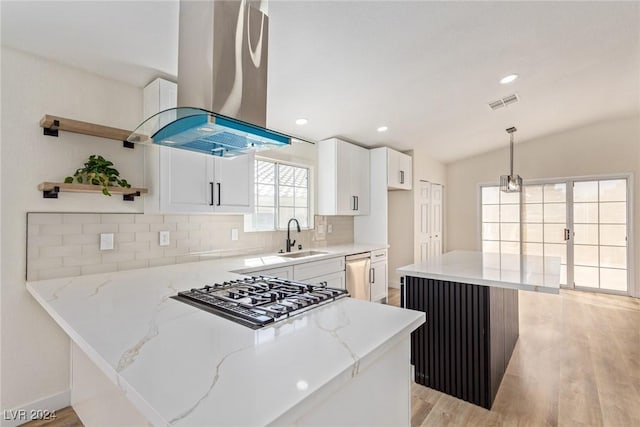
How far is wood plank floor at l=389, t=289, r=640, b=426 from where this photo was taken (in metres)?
2.03

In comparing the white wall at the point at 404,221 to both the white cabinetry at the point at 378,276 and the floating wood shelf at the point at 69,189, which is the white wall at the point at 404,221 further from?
the floating wood shelf at the point at 69,189

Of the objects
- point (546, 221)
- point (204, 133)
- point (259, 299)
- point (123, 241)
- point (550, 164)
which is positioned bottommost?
point (259, 299)

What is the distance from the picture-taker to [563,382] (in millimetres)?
2441

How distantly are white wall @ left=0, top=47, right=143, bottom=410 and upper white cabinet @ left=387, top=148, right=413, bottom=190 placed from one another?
11.7ft

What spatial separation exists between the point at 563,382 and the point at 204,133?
3101mm

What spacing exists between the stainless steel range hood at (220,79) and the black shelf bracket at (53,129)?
0.88 meters

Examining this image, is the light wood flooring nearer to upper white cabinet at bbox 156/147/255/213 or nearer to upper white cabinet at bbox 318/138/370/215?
upper white cabinet at bbox 156/147/255/213

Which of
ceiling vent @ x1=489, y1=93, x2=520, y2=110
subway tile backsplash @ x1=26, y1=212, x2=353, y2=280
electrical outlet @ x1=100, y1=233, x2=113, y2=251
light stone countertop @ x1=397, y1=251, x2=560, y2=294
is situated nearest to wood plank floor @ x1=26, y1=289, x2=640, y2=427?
light stone countertop @ x1=397, y1=251, x2=560, y2=294

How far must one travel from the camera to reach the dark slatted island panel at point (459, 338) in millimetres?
2129

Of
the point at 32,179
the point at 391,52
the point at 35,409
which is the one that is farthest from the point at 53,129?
the point at 391,52

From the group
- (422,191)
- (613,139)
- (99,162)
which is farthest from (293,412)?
(613,139)

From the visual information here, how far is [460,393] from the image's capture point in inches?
87.9

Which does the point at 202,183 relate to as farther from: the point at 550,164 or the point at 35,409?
the point at 550,164

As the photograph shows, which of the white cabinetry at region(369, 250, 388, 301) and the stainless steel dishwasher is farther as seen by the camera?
A: the white cabinetry at region(369, 250, 388, 301)
